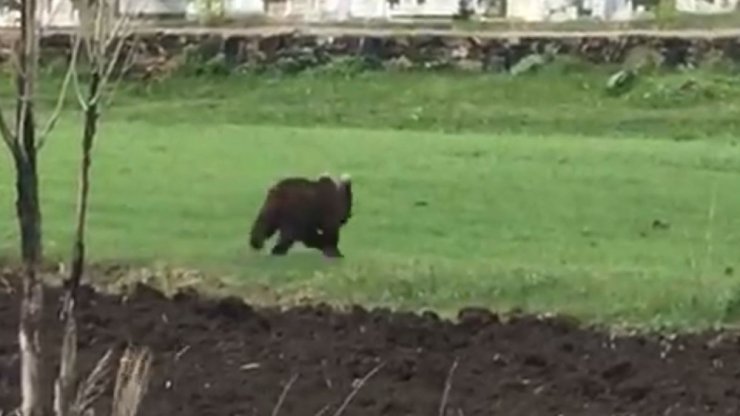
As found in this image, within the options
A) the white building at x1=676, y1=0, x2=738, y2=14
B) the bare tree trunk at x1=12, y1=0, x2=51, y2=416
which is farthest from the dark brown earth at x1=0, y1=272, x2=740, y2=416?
the white building at x1=676, y1=0, x2=738, y2=14

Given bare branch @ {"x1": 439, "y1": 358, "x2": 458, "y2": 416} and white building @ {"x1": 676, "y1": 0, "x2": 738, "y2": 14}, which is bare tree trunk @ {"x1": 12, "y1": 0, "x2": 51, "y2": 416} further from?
white building @ {"x1": 676, "y1": 0, "x2": 738, "y2": 14}

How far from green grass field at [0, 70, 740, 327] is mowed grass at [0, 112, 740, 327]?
1.0 inches

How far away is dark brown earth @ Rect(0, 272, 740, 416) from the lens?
8695mm

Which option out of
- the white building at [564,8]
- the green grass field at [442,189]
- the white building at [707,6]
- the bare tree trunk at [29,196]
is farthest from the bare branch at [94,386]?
the white building at [564,8]

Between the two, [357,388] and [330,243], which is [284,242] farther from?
[357,388]

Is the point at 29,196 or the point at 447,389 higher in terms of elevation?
the point at 29,196

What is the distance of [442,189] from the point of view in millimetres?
18250

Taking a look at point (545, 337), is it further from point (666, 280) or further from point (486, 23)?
point (486, 23)

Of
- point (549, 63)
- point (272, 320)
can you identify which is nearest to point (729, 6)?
point (549, 63)

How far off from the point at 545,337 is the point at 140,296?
2454 millimetres

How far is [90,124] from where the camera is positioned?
20.7 feet

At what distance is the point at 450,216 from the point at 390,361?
22.7 feet

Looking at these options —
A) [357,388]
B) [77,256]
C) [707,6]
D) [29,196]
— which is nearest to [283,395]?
[357,388]

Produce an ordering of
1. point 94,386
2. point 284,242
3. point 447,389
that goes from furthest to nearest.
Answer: point 284,242 → point 447,389 → point 94,386
